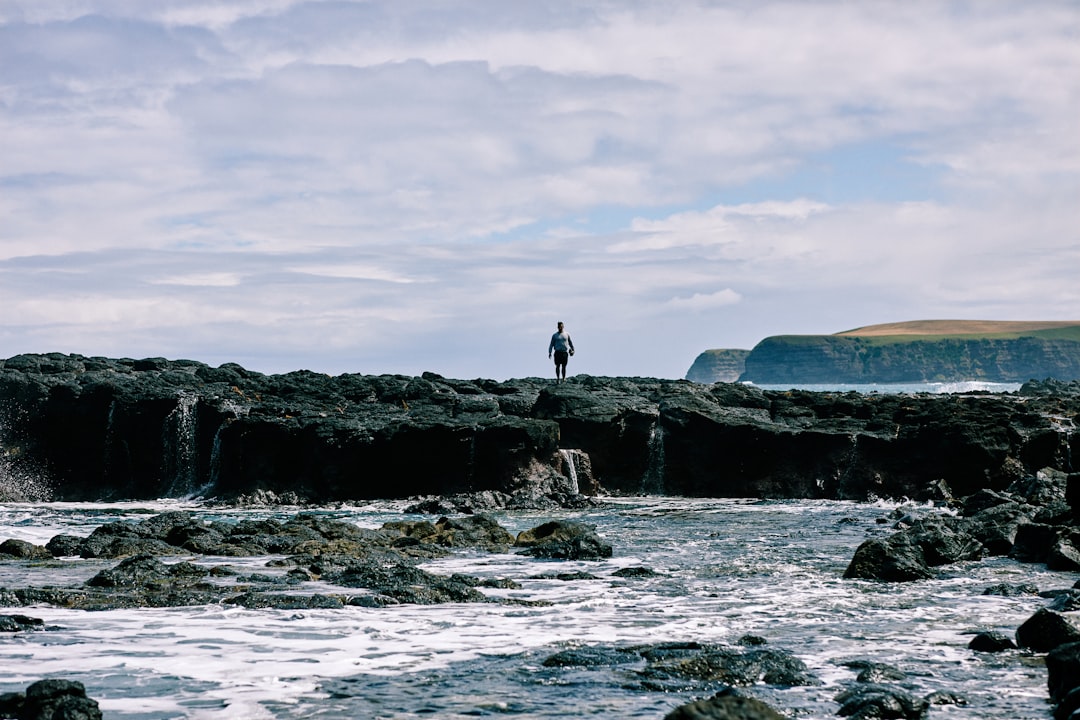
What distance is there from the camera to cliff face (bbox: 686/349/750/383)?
613 feet

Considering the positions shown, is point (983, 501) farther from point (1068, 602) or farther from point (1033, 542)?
point (1068, 602)

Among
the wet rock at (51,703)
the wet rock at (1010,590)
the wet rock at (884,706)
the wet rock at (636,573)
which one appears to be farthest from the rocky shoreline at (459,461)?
the wet rock at (884,706)

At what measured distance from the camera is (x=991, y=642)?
436 inches

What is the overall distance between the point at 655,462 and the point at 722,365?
6159 inches

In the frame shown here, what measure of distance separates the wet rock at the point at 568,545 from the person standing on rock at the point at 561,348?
16171 mm

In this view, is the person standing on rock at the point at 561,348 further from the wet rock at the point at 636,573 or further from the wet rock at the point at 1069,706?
the wet rock at the point at 1069,706

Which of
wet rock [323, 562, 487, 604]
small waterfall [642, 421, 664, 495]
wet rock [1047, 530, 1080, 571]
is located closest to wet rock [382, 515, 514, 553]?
wet rock [323, 562, 487, 604]

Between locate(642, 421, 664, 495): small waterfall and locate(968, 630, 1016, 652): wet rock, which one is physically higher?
locate(642, 421, 664, 495): small waterfall

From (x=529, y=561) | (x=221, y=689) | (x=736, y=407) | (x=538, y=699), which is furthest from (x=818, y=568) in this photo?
(x=736, y=407)

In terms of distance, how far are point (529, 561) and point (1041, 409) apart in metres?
20.1

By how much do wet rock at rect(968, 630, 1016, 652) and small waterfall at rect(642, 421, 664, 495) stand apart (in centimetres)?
2167

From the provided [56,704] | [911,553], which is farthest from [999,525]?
[56,704]

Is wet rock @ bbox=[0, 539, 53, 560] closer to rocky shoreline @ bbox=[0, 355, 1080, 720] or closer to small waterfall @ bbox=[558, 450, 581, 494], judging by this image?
rocky shoreline @ bbox=[0, 355, 1080, 720]

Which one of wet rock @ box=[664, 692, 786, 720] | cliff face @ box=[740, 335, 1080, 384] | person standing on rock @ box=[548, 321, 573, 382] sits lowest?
wet rock @ box=[664, 692, 786, 720]
